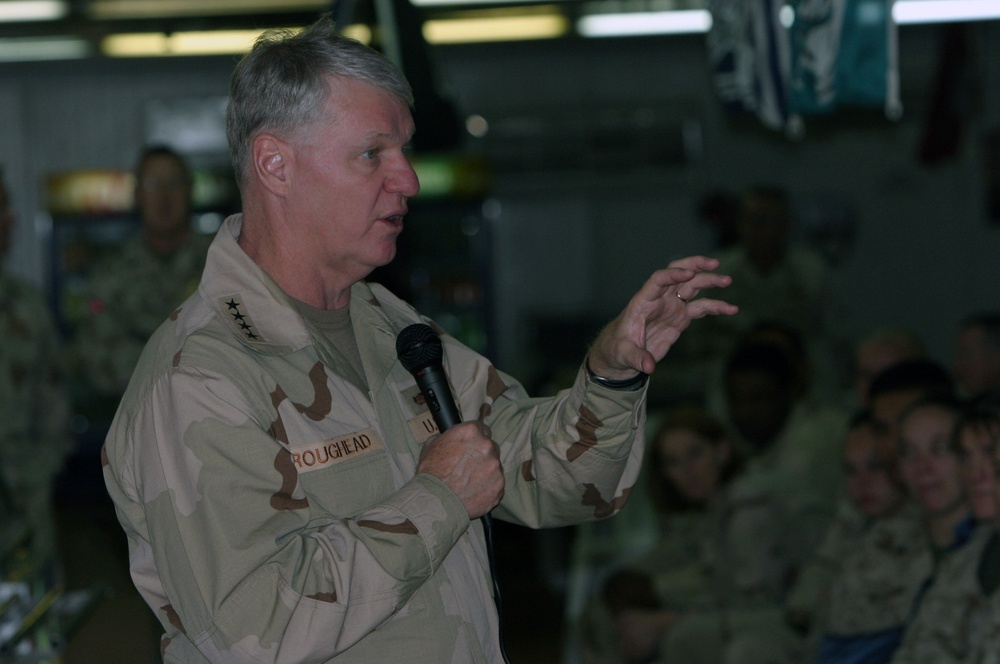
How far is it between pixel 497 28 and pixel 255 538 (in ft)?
22.0

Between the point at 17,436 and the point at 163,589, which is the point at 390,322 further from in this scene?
the point at 17,436

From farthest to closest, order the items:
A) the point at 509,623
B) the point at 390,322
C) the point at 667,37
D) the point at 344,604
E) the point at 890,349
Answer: the point at 667,37 → the point at 509,623 → the point at 890,349 → the point at 390,322 → the point at 344,604

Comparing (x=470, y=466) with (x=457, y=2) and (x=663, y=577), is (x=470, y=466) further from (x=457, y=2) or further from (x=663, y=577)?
(x=457, y=2)

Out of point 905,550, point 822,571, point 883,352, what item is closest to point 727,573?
point 822,571

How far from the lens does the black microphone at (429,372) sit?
5.03ft

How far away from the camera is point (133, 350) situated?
385 centimetres

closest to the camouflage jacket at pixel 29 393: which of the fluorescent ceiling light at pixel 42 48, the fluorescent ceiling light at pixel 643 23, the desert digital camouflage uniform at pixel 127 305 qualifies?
the desert digital camouflage uniform at pixel 127 305

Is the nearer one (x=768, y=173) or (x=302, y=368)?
(x=302, y=368)

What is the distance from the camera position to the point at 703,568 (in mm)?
3668

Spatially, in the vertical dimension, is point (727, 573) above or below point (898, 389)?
below

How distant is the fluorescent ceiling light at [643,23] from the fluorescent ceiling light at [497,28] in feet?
0.54

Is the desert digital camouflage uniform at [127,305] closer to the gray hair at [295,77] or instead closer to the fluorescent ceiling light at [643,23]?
the gray hair at [295,77]

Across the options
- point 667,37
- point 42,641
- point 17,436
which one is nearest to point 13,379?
point 17,436

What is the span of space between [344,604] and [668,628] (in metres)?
2.39
